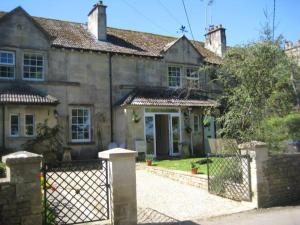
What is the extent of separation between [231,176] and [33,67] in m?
13.5

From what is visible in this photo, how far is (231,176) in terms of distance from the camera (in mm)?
11789

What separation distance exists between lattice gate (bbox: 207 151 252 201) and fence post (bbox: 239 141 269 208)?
0.15 m

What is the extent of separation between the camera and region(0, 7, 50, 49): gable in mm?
19766

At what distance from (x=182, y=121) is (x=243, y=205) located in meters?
13.1

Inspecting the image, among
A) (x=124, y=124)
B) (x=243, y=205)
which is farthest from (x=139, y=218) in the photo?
(x=124, y=124)

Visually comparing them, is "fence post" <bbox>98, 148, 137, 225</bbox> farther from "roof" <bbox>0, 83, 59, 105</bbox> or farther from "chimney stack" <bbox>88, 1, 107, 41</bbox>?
"chimney stack" <bbox>88, 1, 107, 41</bbox>

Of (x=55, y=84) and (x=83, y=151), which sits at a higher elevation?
(x=55, y=84)

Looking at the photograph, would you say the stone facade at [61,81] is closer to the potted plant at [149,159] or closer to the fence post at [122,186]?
the potted plant at [149,159]

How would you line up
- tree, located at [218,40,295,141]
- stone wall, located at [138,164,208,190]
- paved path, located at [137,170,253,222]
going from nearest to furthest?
paved path, located at [137,170,253,222] → stone wall, located at [138,164,208,190] → tree, located at [218,40,295,141]

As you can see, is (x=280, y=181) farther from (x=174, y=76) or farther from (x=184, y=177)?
(x=174, y=76)

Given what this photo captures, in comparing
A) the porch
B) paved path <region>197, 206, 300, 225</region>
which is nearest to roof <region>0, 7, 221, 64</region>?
the porch

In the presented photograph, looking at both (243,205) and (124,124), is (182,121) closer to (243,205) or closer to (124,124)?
(124,124)

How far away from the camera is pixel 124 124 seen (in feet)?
70.2

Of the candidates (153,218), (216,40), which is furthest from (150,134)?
(153,218)
